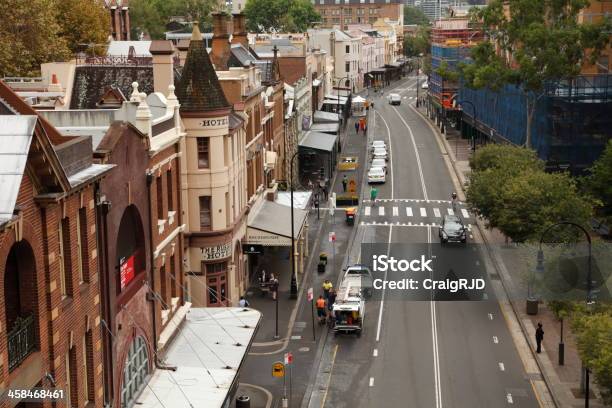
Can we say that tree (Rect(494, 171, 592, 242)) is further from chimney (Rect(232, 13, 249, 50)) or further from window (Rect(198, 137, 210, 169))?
chimney (Rect(232, 13, 249, 50))

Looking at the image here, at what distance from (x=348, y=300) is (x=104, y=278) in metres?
21.5

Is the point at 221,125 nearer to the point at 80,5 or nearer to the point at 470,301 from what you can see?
the point at 470,301

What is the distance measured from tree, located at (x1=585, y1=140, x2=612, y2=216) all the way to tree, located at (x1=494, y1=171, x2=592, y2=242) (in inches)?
271

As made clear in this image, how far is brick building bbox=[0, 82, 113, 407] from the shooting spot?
19219 millimetres

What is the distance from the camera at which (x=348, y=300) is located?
46531 mm

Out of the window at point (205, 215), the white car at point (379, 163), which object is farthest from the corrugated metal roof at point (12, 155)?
the white car at point (379, 163)

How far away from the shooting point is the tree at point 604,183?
5912cm

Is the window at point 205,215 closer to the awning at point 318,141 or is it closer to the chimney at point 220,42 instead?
the chimney at point 220,42

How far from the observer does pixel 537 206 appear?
51281 mm

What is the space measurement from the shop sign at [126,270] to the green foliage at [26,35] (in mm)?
43150

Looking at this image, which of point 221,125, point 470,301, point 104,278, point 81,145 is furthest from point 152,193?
point 470,301

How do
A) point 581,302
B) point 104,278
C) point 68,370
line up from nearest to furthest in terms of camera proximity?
1. point 68,370
2. point 104,278
3. point 581,302

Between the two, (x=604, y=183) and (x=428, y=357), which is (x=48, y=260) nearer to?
(x=428, y=357)

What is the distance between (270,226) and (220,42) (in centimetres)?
1483
